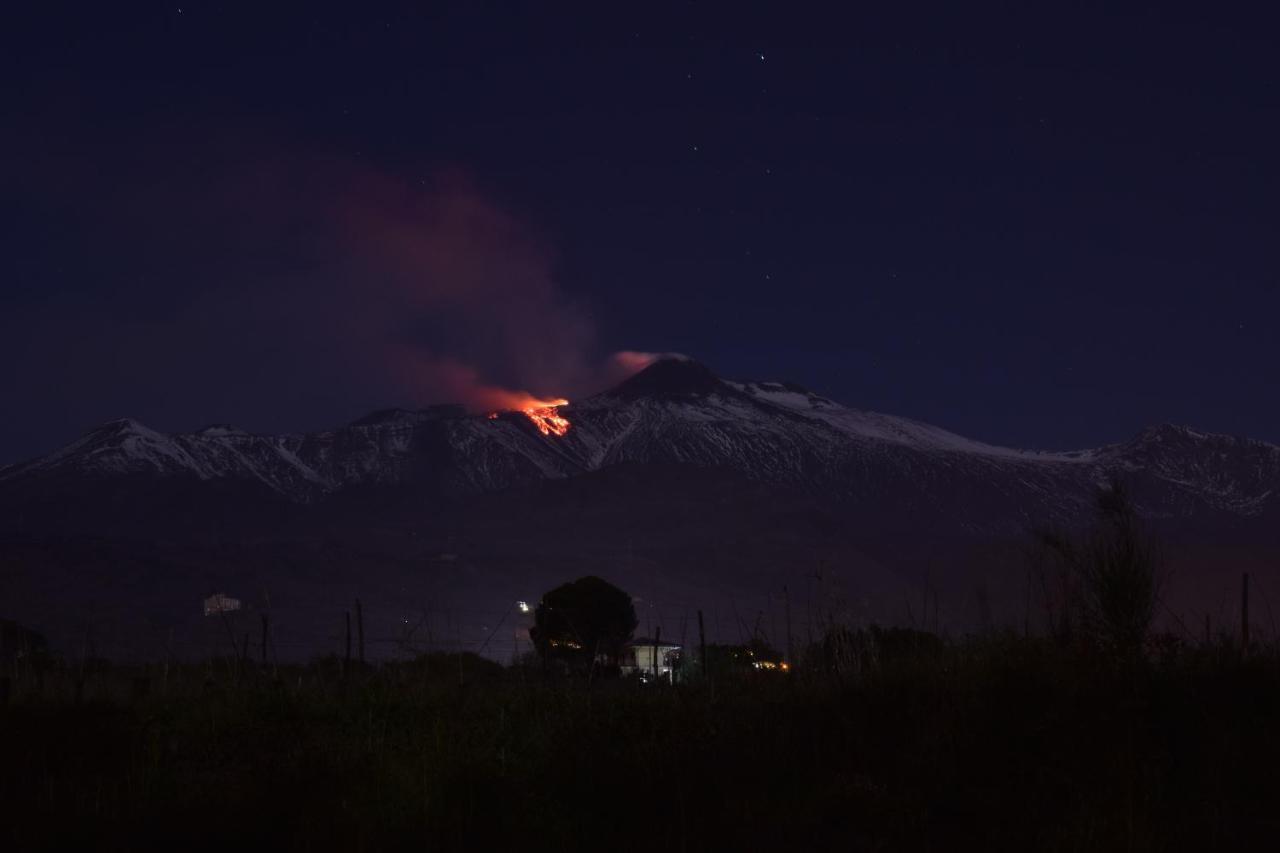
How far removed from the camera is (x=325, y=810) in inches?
293

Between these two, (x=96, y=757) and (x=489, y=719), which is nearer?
(x=96, y=757)

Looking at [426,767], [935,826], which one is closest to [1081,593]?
[935,826]

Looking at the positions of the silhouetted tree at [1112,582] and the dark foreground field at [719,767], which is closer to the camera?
the dark foreground field at [719,767]

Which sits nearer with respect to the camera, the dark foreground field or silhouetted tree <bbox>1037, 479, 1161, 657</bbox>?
the dark foreground field

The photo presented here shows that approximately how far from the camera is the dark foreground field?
280 inches

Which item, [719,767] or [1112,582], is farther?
[1112,582]

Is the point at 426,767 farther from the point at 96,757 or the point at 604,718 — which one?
the point at 96,757

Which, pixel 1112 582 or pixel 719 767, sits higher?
pixel 1112 582

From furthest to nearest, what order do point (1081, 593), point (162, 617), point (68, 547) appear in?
point (68, 547)
point (162, 617)
point (1081, 593)

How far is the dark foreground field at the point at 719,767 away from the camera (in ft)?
23.3

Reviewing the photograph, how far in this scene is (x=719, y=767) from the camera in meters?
8.20

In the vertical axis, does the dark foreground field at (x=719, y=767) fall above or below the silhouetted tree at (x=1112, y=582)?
below

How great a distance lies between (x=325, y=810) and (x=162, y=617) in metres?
113

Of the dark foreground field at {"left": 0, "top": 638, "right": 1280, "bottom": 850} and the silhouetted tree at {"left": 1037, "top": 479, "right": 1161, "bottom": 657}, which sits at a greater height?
the silhouetted tree at {"left": 1037, "top": 479, "right": 1161, "bottom": 657}
